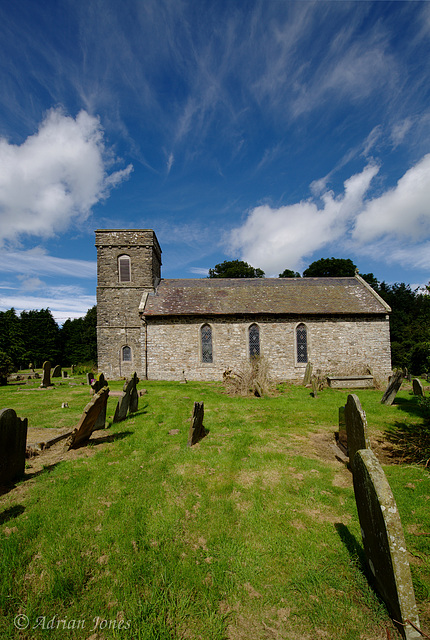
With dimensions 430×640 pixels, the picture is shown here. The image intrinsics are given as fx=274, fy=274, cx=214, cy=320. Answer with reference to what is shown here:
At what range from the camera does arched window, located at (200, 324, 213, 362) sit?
1825cm

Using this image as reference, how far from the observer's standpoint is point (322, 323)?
18.3 meters

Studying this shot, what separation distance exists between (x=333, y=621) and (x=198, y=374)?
1583cm

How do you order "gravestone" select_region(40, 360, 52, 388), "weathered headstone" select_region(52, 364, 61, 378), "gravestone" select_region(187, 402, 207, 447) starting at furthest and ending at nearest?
"weathered headstone" select_region(52, 364, 61, 378) < "gravestone" select_region(40, 360, 52, 388) < "gravestone" select_region(187, 402, 207, 447)

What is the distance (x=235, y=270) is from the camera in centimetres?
4228

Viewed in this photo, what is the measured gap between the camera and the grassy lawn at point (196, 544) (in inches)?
90.2

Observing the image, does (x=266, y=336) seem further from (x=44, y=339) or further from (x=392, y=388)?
(x=44, y=339)

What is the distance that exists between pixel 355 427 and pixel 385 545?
2.74 meters

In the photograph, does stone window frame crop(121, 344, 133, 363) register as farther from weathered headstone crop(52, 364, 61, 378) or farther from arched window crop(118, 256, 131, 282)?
weathered headstone crop(52, 364, 61, 378)

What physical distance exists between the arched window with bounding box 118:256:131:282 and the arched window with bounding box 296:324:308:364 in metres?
13.1

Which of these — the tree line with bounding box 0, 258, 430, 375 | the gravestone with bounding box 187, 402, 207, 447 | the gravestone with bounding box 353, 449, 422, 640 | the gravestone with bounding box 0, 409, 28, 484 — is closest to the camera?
the gravestone with bounding box 353, 449, 422, 640

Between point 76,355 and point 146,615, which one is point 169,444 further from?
point 76,355

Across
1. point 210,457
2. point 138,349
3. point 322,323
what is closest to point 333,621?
point 210,457

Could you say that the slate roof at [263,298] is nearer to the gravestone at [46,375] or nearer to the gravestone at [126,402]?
the gravestone at [46,375]

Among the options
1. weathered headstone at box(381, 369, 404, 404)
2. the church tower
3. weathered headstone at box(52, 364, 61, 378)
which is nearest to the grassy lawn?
weathered headstone at box(381, 369, 404, 404)
